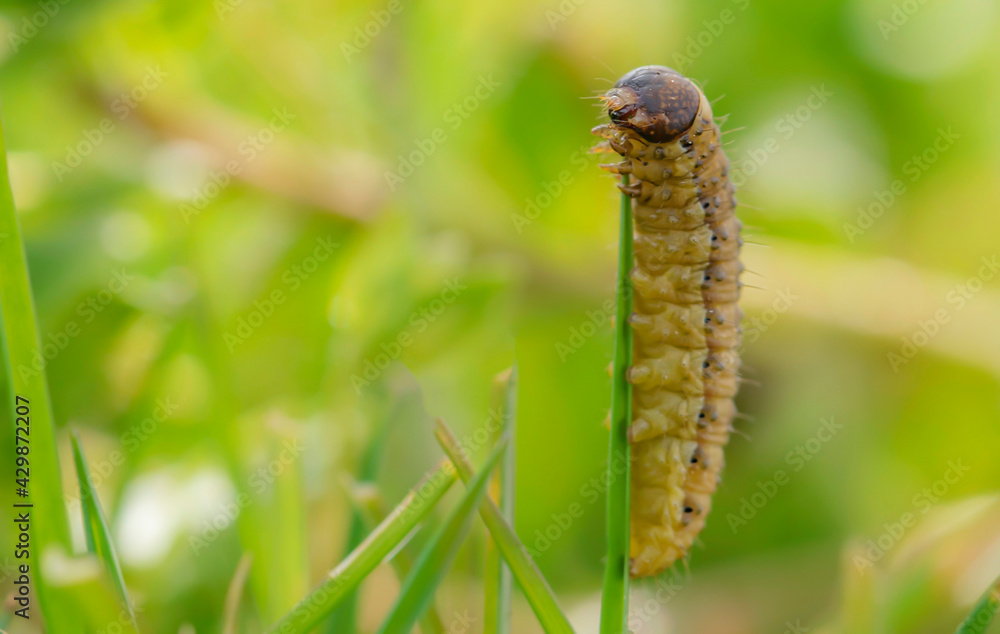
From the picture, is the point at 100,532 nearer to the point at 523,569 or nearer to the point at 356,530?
the point at 356,530

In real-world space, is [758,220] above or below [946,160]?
below

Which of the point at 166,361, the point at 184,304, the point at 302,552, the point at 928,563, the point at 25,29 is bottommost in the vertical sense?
the point at 928,563

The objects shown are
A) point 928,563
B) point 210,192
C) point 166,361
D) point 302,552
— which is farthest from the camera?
point 210,192

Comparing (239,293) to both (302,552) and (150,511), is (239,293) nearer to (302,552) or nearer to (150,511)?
(150,511)

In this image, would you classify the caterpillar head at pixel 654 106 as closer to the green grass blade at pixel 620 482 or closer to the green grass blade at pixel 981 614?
the green grass blade at pixel 620 482

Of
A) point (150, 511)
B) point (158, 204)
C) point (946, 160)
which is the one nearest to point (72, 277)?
point (158, 204)

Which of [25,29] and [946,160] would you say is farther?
[946,160]

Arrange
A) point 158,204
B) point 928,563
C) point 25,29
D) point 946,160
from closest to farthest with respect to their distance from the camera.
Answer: point 928,563, point 25,29, point 158,204, point 946,160

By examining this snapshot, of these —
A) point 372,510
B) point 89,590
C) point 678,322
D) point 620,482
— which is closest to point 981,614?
point 620,482
